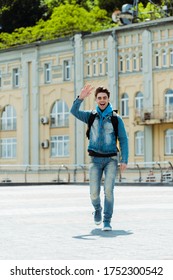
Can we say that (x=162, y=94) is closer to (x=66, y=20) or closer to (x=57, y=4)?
(x=66, y=20)

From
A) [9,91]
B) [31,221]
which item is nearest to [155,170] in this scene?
[9,91]

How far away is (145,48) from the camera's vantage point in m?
57.3

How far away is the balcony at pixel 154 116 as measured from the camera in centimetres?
5475

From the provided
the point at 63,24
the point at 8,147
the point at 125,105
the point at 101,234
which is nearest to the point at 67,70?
the point at 125,105

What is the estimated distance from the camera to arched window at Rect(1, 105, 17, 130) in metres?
66.4

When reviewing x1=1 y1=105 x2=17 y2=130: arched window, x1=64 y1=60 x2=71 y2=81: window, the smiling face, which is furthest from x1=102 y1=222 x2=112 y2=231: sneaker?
x1=1 y1=105 x2=17 y2=130: arched window

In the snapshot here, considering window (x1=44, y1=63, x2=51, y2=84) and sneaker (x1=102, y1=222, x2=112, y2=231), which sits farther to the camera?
window (x1=44, y1=63, x2=51, y2=84)

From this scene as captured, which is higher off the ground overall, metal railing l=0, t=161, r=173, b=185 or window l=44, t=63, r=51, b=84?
window l=44, t=63, r=51, b=84

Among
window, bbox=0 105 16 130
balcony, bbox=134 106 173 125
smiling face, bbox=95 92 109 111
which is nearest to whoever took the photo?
smiling face, bbox=95 92 109 111

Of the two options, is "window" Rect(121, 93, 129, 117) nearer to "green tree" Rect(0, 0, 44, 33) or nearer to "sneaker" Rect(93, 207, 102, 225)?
"green tree" Rect(0, 0, 44, 33)

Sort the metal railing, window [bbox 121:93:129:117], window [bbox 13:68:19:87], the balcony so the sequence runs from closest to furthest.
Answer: the metal railing < the balcony < window [bbox 121:93:129:117] < window [bbox 13:68:19:87]

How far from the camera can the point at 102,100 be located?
39.9 feet
